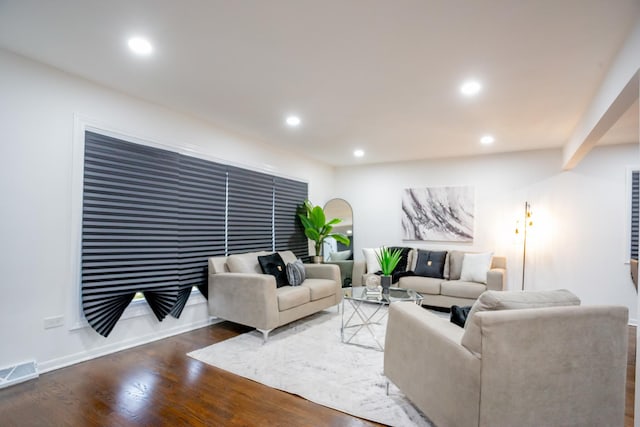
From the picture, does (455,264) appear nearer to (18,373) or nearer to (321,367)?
(321,367)

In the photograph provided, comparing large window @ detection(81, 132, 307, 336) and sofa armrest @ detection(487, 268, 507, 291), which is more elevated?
large window @ detection(81, 132, 307, 336)

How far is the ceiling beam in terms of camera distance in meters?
1.99

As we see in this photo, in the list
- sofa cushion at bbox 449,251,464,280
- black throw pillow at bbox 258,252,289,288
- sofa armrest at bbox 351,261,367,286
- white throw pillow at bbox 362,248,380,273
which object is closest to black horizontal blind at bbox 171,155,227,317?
black throw pillow at bbox 258,252,289,288

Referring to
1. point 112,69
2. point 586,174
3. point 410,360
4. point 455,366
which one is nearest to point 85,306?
point 112,69

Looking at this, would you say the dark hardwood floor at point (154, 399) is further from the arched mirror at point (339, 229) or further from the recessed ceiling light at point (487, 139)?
the arched mirror at point (339, 229)

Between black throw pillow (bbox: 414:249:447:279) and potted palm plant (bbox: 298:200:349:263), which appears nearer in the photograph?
black throw pillow (bbox: 414:249:447:279)

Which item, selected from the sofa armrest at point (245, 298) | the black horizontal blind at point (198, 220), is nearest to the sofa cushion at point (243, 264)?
the sofa armrest at point (245, 298)

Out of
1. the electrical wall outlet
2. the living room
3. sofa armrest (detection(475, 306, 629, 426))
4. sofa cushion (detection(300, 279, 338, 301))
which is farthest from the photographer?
sofa cushion (detection(300, 279, 338, 301))

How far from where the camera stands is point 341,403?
7.26 ft

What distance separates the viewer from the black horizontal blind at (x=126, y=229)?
115 inches

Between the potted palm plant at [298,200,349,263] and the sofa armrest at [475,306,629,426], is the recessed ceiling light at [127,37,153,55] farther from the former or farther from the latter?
the potted palm plant at [298,200,349,263]

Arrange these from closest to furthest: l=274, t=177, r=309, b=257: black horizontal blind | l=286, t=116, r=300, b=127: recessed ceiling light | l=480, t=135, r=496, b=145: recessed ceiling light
→ l=286, t=116, r=300, b=127: recessed ceiling light, l=480, t=135, r=496, b=145: recessed ceiling light, l=274, t=177, r=309, b=257: black horizontal blind

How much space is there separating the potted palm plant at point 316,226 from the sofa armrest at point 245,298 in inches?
79.2

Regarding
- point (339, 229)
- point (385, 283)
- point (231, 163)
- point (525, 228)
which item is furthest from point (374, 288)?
point (525, 228)
